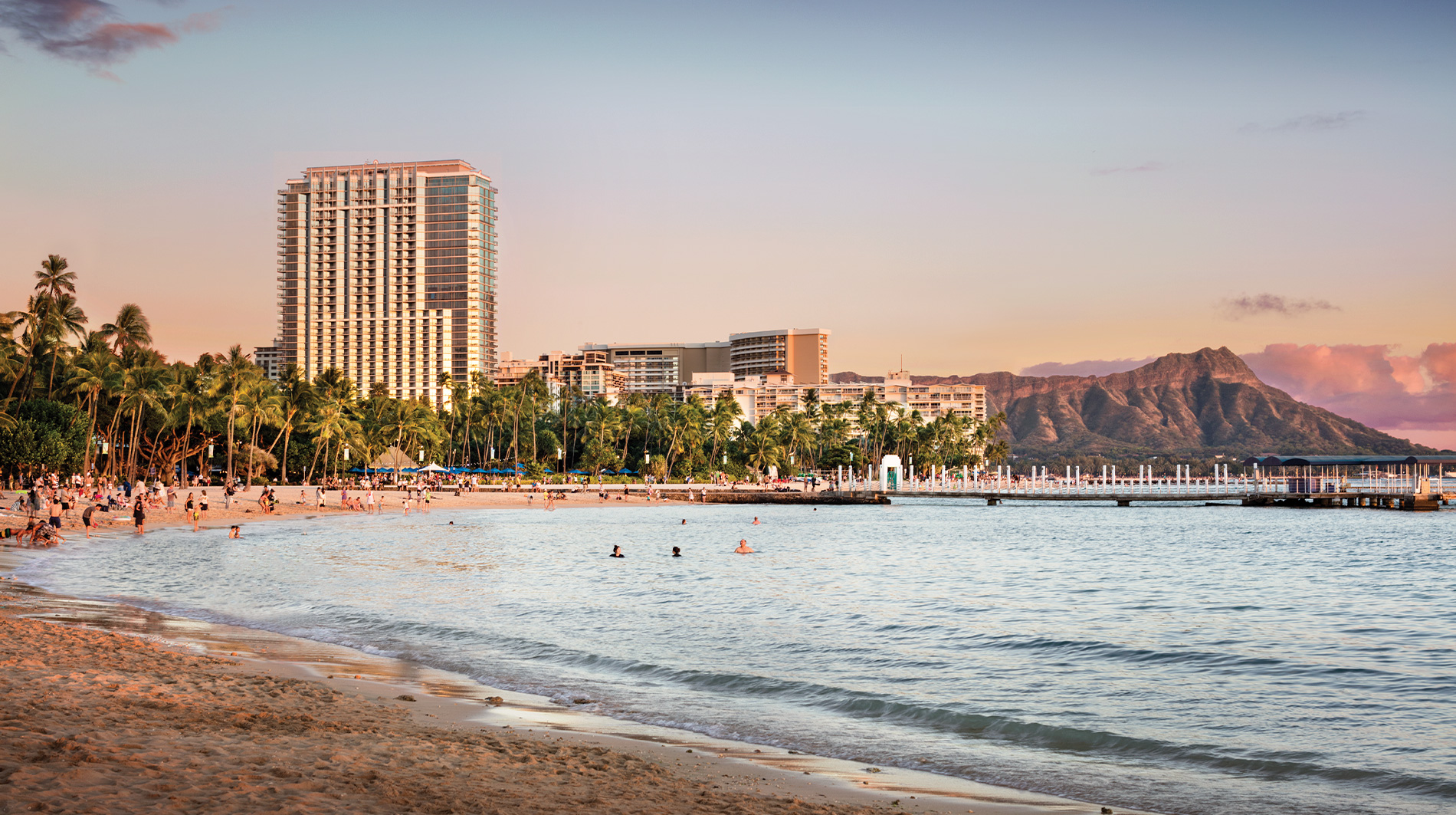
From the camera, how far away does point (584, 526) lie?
2286 inches

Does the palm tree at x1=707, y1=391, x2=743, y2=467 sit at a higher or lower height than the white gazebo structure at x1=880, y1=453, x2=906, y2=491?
higher

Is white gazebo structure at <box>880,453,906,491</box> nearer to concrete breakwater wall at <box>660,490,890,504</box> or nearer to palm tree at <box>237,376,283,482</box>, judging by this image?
concrete breakwater wall at <box>660,490,890,504</box>

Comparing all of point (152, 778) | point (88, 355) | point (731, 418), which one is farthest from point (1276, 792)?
point (731, 418)

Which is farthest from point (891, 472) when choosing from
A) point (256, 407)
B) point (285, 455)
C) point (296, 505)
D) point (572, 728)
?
point (572, 728)

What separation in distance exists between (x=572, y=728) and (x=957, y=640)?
31.9ft

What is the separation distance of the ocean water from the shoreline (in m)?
0.55

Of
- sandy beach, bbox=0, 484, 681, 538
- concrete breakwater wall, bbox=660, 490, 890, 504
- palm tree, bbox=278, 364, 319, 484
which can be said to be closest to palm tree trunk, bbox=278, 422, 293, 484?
palm tree, bbox=278, 364, 319, 484

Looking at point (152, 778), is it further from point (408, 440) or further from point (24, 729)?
point (408, 440)

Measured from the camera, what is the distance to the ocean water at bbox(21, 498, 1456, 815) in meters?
10.6

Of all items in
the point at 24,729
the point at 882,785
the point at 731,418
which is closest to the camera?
the point at 24,729

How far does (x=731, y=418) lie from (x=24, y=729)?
133 meters

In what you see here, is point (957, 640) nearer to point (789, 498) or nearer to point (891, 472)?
point (789, 498)

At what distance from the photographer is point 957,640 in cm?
1856

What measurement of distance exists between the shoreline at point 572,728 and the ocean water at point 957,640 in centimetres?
55
